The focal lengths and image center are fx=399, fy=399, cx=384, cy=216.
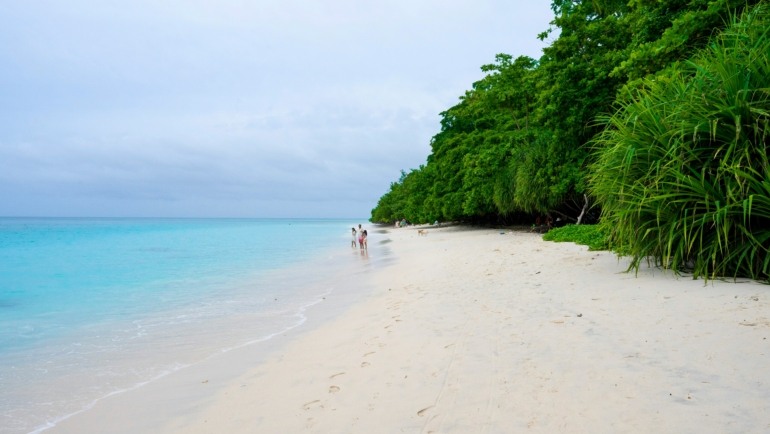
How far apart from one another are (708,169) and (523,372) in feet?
13.2

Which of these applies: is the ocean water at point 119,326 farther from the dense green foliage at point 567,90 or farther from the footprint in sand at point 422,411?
the dense green foliage at point 567,90

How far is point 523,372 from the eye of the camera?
3.19m

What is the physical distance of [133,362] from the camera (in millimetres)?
5023

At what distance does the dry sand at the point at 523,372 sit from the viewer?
2496 millimetres

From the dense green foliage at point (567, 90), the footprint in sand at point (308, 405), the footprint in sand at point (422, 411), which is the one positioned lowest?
the footprint in sand at point (308, 405)

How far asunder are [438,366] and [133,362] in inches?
156

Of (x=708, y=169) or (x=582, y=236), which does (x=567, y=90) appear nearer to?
(x=582, y=236)

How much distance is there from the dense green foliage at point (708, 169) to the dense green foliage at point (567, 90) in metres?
1.33

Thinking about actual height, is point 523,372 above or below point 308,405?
above

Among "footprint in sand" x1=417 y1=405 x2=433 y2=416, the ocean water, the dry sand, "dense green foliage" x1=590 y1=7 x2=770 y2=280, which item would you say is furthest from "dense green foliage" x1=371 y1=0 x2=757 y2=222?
the ocean water

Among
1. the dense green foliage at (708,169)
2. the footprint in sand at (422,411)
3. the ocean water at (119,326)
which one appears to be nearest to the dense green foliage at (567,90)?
the dense green foliage at (708,169)

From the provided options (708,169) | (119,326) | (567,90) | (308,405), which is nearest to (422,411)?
(308,405)

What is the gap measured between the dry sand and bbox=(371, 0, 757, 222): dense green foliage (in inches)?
161

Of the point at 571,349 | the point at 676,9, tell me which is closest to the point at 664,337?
the point at 571,349
